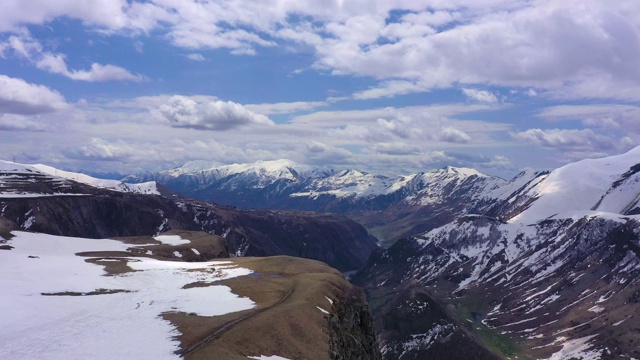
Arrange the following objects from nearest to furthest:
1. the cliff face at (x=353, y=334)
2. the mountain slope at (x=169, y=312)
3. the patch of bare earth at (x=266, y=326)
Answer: the cliff face at (x=353, y=334)
the mountain slope at (x=169, y=312)
the patch of bare earth at (x=266, y=326)

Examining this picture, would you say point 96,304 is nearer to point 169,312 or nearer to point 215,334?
point 169,312

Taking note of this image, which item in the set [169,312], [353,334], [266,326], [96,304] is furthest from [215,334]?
[96,304]

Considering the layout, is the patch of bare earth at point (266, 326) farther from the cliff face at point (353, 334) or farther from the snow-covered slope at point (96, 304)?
the cliff face at point (353, 334)

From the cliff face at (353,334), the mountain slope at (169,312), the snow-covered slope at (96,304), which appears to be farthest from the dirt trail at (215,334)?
the cliff face at (353,334)

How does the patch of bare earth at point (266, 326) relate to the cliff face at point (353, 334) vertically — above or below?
below

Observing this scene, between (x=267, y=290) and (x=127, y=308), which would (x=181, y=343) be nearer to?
(x=127, y=308)

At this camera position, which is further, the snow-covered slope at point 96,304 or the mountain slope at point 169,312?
the snow-covered slope at point 96,304

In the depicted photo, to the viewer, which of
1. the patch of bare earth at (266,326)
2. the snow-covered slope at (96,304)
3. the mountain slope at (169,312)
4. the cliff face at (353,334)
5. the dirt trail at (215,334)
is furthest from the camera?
the patch of bare earth at (266,326)

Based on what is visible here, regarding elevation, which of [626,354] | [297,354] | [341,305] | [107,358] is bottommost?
[626,354]

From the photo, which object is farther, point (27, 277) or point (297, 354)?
point (27, 277)

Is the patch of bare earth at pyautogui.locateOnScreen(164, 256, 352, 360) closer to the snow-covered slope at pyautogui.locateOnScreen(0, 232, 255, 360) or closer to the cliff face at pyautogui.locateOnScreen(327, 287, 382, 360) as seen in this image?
the snow-covered slope at pyautogui.locateOnScreen(0, 232, 255, 360)

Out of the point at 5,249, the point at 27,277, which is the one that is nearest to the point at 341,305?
the point at 27,277
